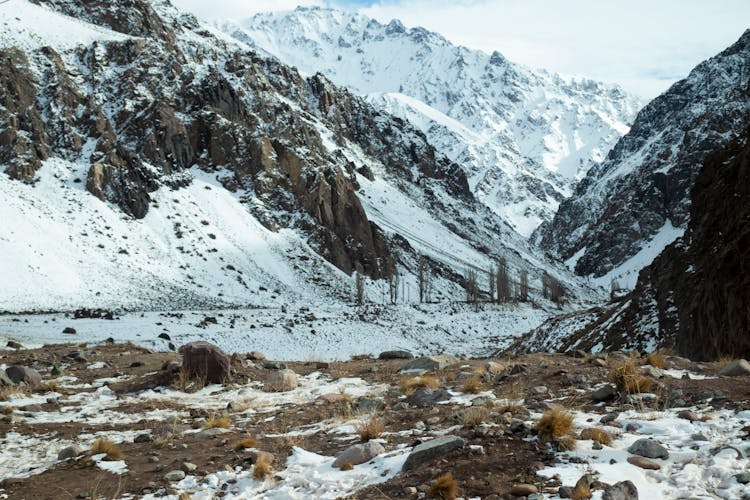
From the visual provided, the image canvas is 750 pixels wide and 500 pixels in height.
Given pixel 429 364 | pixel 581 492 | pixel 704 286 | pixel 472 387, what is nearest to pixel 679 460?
pixel 581 492

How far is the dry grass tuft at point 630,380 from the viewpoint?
25.9ft

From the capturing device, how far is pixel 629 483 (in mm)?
4953

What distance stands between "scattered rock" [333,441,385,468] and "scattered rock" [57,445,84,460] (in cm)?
391

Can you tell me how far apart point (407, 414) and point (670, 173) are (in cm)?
21672

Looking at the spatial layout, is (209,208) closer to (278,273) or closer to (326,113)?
(278,273)

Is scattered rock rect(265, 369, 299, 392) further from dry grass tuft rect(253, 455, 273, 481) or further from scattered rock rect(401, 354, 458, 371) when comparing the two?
dry grass tuft rect(253, 455, 273, 481)

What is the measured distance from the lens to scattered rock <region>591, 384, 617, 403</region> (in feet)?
25.9

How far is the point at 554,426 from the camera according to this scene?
20.2 feet

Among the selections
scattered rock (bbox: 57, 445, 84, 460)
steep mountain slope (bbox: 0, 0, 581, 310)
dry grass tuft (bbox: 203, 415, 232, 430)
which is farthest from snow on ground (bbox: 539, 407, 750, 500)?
steep mountain slope (bbox: 0, 0, 581, 310)

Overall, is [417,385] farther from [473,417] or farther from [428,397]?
[473,417]

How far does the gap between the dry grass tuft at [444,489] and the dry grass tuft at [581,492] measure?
42.9 inches

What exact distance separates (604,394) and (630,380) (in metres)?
0.47

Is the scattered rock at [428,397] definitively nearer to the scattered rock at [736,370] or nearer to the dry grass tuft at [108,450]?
the dry grass tuft at [108,450]

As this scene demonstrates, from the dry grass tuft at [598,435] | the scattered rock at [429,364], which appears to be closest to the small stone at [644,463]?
the dry grass tuft at [598,435]
